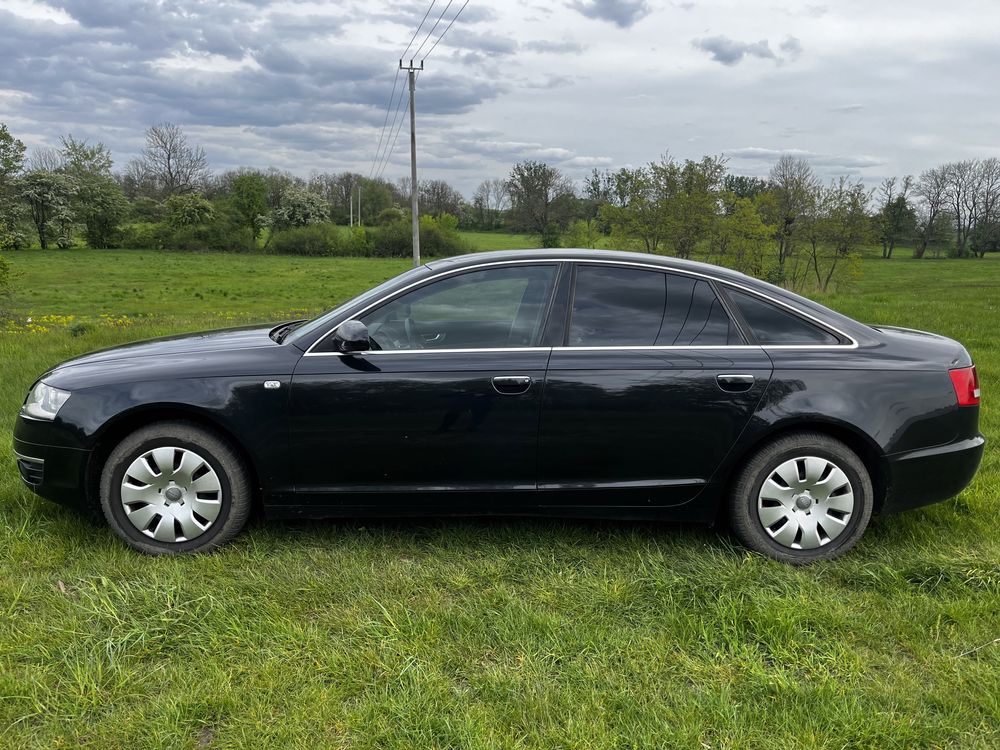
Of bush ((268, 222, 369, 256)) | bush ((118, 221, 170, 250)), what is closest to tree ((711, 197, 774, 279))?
bush ((268, 222, 369, 256))

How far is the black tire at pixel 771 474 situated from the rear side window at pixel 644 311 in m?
0.58

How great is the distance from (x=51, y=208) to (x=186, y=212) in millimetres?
8930

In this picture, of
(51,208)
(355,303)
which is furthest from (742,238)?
(51,208)

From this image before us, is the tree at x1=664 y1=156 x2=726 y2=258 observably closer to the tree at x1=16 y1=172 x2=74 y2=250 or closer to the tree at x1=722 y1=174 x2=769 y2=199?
the tree at x1=722 y1=174 x2=769 y2=199

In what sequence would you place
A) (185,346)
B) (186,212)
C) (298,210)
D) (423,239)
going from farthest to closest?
(298,210) < (186,212) < (423,239) < (185,346)

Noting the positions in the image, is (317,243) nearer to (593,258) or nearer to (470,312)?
(470,312)

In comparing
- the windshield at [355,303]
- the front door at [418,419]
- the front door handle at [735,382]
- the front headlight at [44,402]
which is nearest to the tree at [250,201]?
the front headlight at [44,402]

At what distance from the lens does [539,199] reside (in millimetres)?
51312

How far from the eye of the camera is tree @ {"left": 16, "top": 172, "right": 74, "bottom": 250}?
49500 millimetres

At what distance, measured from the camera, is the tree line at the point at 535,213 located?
2841cm

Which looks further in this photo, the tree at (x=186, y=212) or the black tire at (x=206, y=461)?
the tree at (x=186, y=212)

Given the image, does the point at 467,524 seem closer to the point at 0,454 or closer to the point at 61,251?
the point at 0,454

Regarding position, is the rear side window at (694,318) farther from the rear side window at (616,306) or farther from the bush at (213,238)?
the bush at (213,238)

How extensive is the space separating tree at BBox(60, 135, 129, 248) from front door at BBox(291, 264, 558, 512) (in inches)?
2247
